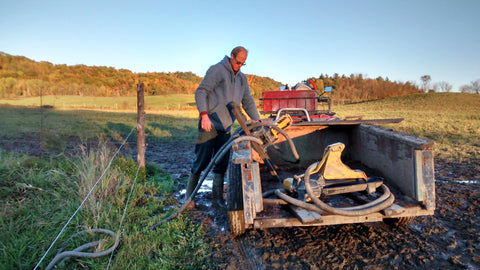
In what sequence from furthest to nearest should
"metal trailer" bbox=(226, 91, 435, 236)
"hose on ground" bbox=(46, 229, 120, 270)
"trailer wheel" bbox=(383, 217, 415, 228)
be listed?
"trailer wheel" bbox=(383, 217, 415, 228)
"metal trailer" bbox=(226, 91, 435, 236)
"hose on ground" bbox=(46, 229, 120, 270)

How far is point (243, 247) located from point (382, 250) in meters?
1.33

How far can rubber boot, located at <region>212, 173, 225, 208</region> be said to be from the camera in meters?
4.18

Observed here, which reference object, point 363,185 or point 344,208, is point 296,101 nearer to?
point 363,185

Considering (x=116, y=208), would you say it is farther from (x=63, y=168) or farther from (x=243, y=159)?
(x=243, y=159)

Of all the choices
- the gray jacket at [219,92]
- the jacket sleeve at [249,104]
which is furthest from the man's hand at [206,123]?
the jacket sleeve at [249,104]

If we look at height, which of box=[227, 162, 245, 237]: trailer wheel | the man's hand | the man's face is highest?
the man's face

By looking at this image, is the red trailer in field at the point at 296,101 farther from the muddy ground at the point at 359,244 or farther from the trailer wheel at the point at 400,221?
the trailer wheel at the point at 400,221

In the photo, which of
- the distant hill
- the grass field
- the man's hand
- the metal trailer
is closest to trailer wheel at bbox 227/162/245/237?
the metal trailer

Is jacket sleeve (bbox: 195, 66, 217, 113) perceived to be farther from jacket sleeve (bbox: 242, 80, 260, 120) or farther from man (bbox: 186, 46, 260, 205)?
jacket sleeve (bbox: 242, 80, 260, 120)

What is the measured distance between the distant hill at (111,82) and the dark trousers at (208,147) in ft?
13.4

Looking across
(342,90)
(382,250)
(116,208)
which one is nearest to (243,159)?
(382,250)

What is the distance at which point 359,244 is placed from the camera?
2.78 meters

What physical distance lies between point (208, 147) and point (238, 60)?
4.11 ft

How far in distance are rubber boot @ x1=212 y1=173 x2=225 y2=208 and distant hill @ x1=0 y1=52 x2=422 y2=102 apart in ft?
14.1
